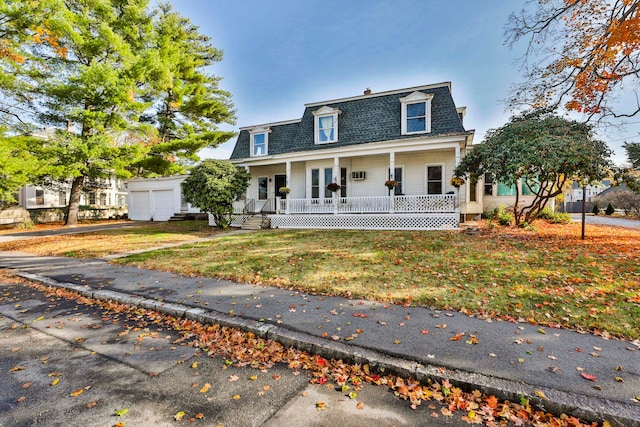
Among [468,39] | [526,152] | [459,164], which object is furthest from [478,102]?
[526,152]

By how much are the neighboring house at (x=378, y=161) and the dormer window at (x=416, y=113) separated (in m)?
0.05

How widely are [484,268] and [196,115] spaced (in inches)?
1105

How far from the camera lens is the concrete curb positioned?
7.38ft

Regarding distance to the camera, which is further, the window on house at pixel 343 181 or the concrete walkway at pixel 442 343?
the window on house at pixel 343 181

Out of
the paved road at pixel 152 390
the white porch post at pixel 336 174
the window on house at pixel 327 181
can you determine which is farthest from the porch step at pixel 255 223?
the paved road at pixel 152 390

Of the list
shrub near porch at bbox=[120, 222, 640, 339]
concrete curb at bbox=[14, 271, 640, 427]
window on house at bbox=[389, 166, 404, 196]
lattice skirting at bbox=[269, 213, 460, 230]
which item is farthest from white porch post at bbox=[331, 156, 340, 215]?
concrete curb at bbox=[14, 271, 640, 427]

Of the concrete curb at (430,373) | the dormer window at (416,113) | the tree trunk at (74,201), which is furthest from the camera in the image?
the tree trunk at (74,201)

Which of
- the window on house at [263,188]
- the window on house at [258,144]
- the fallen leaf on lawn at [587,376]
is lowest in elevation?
the fallen leaf on lawn at [587,376]

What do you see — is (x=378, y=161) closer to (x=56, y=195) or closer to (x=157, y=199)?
(x=157, y=199)

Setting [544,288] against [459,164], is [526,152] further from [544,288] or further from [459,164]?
[544,288]

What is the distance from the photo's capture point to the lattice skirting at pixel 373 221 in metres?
12.9

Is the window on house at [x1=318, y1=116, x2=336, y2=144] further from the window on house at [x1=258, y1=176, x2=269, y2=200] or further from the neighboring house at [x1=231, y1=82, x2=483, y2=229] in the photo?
the window on house at [x1=258, y1=176, x2=269, y2=200]

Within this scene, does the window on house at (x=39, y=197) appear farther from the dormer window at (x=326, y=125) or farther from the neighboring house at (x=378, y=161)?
the dormer window at (x=326, y=125)

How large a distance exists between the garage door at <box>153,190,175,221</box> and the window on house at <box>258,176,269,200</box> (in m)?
8.31
